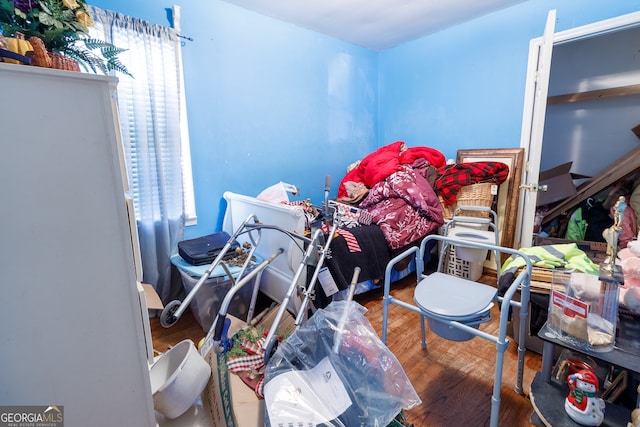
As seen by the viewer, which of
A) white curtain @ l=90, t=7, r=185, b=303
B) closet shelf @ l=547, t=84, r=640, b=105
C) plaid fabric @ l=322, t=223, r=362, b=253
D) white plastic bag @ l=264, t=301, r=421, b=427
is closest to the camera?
white plastic bag @ l=264, t=301, r=421, b=427

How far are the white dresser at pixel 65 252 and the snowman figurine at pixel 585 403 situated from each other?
1469mm

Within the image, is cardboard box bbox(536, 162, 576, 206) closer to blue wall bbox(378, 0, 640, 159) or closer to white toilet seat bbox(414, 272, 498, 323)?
blue wall bbox(378, 0, 640, 159)

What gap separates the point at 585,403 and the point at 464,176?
6.40 ft

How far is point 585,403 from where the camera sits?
998 millimetres

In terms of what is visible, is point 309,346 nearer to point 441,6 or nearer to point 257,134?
point 257,134

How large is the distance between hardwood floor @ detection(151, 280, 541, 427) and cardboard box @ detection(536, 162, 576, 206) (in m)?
1.66

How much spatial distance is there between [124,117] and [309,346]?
70.0 inches

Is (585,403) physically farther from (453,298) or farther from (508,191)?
(508,191)

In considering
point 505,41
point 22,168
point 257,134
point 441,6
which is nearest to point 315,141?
point 257,134

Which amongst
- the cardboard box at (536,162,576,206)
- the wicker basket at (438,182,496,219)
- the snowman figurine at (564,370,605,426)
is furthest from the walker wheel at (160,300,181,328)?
the cardboard box at (536,162,576,206)

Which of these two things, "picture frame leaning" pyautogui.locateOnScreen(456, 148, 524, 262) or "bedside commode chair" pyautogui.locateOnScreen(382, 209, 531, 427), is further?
"picture frame leaning" pyautogui.locateOnScreen(456, 148, 524, 262)

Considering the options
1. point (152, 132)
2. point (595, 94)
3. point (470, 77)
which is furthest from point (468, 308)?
point (595, 94)

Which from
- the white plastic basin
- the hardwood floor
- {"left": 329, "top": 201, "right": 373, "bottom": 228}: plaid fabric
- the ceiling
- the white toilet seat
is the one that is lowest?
the hardwood floor

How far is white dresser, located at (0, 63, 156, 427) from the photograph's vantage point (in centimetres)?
72
